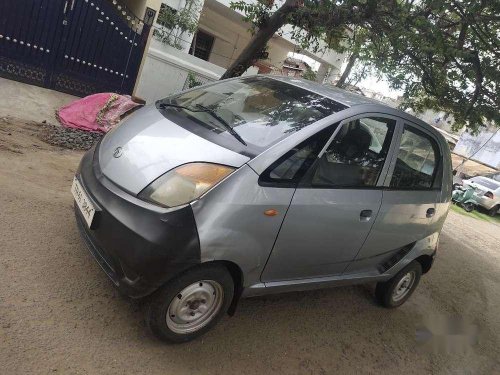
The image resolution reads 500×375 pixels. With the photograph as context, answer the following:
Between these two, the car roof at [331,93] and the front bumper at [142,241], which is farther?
the car roof at [331,93]

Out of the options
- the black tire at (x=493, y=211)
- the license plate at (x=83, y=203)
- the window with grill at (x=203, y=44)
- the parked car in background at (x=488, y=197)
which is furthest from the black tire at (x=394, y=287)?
the window with grill at (x=203, y=44)

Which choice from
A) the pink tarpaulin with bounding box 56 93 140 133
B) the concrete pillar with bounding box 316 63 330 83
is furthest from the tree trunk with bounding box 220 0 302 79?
the concrete pillar with bounding box 316 63 330 83

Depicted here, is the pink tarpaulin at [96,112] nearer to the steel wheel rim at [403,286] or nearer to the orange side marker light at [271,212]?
the orange side marker light at [271,212]

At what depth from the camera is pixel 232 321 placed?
10.4 feet

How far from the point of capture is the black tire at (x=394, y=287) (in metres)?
4.08

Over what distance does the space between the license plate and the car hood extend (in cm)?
21

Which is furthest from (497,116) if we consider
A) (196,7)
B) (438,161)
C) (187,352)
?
(196,7)

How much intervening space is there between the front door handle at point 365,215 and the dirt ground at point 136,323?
3.48 feet

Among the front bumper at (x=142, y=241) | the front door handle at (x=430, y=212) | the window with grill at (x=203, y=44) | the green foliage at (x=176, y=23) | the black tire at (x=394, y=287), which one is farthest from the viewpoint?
the window with grill at (x=203, y=44)

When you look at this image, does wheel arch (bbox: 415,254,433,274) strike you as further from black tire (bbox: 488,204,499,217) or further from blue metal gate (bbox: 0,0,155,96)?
black tire (bbox: 488,204,499,217)

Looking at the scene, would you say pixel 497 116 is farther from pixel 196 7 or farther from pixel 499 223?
pixel 499 223

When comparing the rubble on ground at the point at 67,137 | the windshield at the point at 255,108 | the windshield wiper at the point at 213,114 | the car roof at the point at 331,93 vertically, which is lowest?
the rubble on ground at the point at 67,137

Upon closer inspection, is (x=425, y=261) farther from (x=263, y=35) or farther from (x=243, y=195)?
(x=263, y=35)

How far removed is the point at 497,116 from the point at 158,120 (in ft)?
19.9
